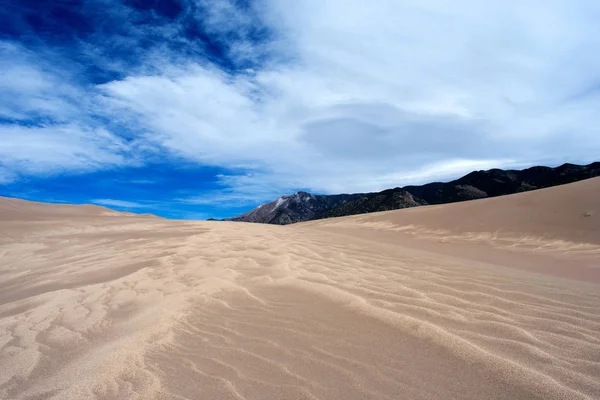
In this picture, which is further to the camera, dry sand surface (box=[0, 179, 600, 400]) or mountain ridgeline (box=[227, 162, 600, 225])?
mountain ridgeline (box=[227, 162, 600, 225])

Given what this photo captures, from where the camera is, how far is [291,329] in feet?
9.05

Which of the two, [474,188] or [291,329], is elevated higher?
[474,188]

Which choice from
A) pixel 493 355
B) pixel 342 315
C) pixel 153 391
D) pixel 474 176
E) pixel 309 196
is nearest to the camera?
pixel 153 391

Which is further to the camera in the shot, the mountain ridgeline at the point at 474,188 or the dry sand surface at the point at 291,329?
the mountain ridgeline at the point at 474,188

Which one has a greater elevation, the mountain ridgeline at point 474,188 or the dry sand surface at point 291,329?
the mountain ridgeline at point 474,188

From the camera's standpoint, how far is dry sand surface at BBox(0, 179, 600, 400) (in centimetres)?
192

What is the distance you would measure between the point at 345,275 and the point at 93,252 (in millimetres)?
5811

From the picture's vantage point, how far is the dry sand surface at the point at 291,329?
1.92 meters

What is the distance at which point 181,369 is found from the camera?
2.19 meters

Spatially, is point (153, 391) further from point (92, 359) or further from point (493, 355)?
point (493, 355)

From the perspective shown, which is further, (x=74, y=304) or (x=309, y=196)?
(x=309, y=196)

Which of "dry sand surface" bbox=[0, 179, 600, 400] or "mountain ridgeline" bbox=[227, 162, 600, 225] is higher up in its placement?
"mountain ridgeline" bbox=[227, 162, 600, 225]

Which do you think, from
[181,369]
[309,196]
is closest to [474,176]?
[309,196]

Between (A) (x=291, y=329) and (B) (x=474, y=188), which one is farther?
(B) (x=474, y=188)
